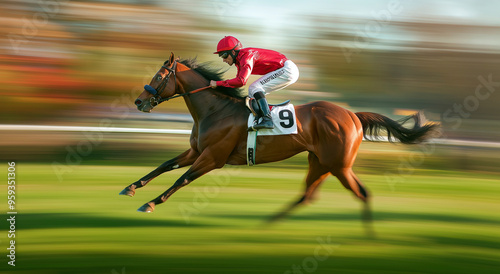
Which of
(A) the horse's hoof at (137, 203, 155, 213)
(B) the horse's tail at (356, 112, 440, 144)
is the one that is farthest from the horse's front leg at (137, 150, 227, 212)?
(B) the horse's tail at (356, 112, 440, 144)

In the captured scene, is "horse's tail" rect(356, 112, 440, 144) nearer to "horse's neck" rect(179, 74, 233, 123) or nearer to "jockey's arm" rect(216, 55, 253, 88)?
"jockey's arm" rect(216, 55, 253, 88)

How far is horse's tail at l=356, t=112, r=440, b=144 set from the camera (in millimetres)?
4379

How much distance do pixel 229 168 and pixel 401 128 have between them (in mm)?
3725

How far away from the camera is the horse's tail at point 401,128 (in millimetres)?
4379

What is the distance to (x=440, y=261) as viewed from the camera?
3508mm

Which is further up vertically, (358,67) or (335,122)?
(358,67)

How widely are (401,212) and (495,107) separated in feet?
24.1

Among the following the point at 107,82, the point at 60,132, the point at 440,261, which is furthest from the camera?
the point at 107,82

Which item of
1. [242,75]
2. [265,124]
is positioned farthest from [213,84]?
[265,124]

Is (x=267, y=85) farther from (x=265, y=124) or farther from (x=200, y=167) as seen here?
(x=200, y=167)

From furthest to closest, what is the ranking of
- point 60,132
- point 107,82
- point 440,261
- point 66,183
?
point 107,82 < point 60,132 < point 66,183 < point 440,261

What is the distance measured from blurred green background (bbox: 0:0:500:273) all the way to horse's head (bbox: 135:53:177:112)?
3.33 ft

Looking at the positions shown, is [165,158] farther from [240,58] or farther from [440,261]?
[440,261]

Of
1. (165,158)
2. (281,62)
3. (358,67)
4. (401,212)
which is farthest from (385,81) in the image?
(281,62)
